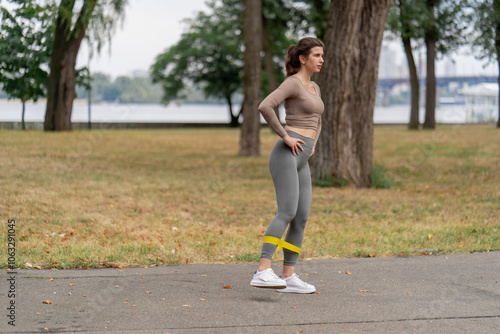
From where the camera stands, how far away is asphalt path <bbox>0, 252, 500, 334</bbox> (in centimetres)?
406

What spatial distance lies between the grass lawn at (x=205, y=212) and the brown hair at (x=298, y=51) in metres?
2.11

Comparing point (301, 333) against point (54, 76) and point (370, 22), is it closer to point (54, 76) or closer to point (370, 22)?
point (370, 22)

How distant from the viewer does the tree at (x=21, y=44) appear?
527 inches

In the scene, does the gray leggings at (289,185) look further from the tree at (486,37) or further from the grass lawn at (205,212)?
the tree at (486,37)

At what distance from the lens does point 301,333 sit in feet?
12.9

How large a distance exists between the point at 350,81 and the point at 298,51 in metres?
6.82

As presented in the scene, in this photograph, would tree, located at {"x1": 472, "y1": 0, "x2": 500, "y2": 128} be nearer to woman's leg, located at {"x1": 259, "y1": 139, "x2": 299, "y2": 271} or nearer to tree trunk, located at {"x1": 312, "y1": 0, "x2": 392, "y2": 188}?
tree trunk, located at {"x1": 312, "y1": 0, "x2": 392, "y2": 188}

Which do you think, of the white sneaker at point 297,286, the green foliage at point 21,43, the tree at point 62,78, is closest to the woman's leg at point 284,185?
the white sneaker at point 297,286

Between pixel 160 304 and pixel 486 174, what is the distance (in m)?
10.9

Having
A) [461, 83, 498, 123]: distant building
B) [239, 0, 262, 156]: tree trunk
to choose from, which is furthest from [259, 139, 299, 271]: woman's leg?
[461, 83, 498, 123]: distant building

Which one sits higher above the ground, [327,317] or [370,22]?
[370,22]

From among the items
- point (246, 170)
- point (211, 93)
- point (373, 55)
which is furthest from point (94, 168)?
point (211, 93)

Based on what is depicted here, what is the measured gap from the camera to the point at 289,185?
473 cm

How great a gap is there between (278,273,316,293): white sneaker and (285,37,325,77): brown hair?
62.7 inches
